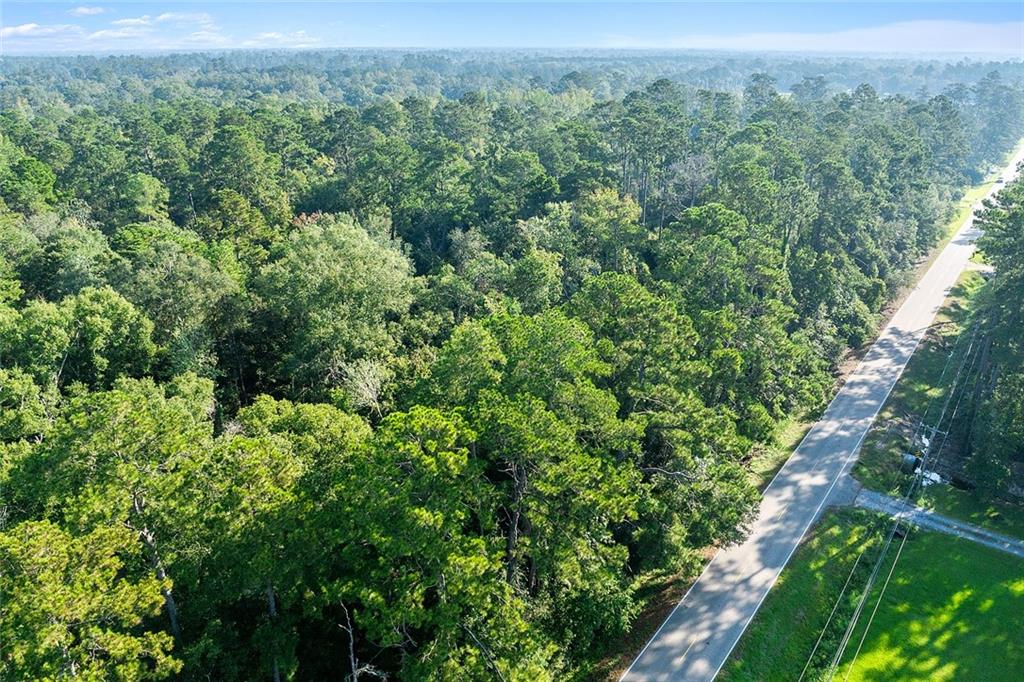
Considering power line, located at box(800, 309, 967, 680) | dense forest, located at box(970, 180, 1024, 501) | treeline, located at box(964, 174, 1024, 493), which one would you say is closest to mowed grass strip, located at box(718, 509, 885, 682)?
power line, located at box(800, 309, 967, 680)

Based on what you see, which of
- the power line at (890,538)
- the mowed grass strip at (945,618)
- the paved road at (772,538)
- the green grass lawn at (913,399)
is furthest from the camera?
the green grass lawn at (913,399)

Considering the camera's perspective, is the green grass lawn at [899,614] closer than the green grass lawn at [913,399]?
Yes

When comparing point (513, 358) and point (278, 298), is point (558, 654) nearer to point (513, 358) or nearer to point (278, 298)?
point (513, 358)

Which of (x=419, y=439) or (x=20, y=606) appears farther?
(x=419, y=439)

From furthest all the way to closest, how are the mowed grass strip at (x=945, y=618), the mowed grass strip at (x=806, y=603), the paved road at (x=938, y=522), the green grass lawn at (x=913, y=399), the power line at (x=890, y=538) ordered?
the green grass lawn at (x=913, y=399) → the paved road at (x=938, y=522) → the power line at (x=890, y=538) → the mowed grass strip at (x=945, y=618) → the mowed grass strip at (x=806, y=603)

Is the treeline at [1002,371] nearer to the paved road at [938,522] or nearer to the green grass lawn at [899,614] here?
the paved road at [938,522]

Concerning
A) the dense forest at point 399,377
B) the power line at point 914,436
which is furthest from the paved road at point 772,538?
the power line at point 914,436

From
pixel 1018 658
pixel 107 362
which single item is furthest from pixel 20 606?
pixel 1018 658
